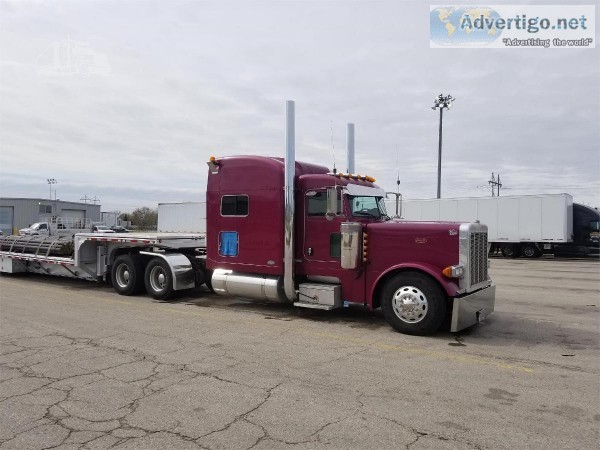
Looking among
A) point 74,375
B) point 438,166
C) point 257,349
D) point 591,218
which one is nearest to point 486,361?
point 257,349

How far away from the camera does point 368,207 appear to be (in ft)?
27.0

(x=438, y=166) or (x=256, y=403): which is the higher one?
(x=438, y=166)

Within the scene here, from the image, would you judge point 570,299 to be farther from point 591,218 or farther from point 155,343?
point 591,218

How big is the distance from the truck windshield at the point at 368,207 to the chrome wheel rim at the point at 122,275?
19.8ft

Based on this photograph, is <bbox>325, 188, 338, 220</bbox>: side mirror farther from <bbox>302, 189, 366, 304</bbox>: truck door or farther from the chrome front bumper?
the chrome front bumper

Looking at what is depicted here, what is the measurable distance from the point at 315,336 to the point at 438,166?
94.4ft

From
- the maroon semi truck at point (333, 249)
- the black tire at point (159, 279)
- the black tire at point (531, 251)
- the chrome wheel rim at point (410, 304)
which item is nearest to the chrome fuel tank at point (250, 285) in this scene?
the maroon semi truck at point (333, 249)

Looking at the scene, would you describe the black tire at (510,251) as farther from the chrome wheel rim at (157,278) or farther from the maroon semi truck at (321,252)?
the chrome wheel rim at (157,278)

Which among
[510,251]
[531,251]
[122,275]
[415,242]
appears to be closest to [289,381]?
Answer: [415,242]

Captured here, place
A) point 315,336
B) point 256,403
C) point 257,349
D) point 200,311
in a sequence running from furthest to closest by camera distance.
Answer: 1. point 200,311
2. point 315,336
3. point 257,349
4. point 256,403

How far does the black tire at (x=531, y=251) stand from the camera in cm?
2616

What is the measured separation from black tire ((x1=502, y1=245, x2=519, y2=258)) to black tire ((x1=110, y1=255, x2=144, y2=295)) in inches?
872

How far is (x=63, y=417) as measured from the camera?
4.03m

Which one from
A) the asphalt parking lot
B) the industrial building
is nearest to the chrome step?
the asphalt parking lot
